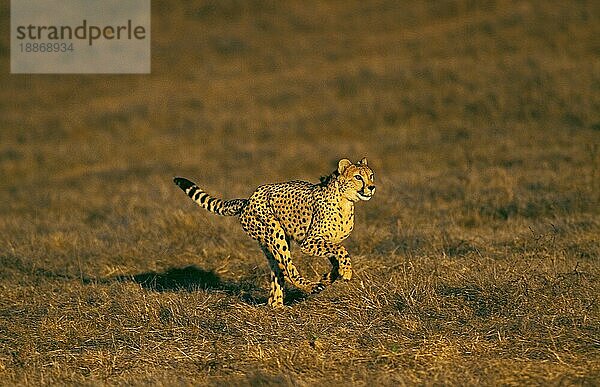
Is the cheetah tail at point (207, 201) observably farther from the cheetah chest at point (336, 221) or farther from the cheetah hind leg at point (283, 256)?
the cheetah chest at point (336, 221)

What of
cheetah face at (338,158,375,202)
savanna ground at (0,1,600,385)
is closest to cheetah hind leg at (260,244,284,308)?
savanna ground at (0,1,600,385)

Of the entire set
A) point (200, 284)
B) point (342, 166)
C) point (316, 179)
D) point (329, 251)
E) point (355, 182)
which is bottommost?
point (200, 284)

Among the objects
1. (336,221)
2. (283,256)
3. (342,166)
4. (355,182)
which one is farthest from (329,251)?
(342,166)

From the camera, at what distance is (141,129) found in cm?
2075

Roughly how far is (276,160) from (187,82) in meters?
9.46

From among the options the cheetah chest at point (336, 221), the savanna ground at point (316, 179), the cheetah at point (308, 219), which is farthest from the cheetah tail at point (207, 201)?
the cheetah chest at point (336, 221)

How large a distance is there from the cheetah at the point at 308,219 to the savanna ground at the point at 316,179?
0.27 meters

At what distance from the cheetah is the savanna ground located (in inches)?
10.6

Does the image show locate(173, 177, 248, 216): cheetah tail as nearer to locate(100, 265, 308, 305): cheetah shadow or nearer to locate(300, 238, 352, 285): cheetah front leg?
locate(100, 265, 308, 305): cheetah shadow

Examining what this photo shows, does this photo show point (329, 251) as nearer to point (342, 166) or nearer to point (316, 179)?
point (342, 166)

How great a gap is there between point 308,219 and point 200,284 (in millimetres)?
1686

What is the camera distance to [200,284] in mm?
8062

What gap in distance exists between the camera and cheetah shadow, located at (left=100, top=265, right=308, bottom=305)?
7438mm

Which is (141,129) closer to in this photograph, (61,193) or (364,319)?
(61,193)
